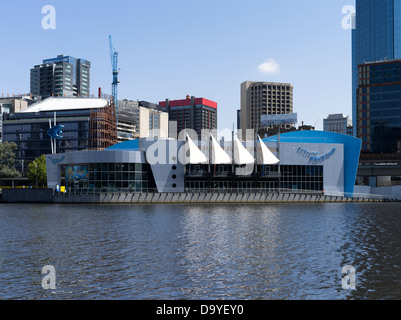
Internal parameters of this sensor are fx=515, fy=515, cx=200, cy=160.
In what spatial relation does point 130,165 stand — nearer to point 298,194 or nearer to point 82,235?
point 298,194

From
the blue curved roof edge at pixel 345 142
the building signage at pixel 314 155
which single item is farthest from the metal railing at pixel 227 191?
the building signage at pixel 314 155

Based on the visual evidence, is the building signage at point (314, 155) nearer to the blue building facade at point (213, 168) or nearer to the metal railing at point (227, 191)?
the blue building facade at point (213, 168)

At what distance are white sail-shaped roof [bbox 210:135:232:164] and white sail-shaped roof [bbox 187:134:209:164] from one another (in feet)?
8.74

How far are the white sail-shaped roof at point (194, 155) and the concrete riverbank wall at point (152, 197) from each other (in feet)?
30.7

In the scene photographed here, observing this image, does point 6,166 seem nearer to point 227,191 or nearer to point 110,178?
point 110,178

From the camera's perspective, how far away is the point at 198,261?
39094 mm

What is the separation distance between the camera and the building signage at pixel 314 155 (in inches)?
5615

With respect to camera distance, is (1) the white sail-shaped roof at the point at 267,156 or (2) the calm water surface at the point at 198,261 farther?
(1) the white sail-shaped roof at the point at 267,156

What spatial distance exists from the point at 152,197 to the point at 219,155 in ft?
70.9

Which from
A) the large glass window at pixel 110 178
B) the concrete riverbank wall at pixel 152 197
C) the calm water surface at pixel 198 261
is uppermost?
the large glass window at pixel 110 178

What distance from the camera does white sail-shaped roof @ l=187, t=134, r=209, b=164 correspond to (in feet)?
445

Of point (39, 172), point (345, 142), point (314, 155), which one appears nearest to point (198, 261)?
point (314, 155)

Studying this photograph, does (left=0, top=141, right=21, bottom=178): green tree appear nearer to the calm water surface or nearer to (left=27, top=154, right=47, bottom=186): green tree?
(left=27, top=154, right=47, bottom=186): green tree
